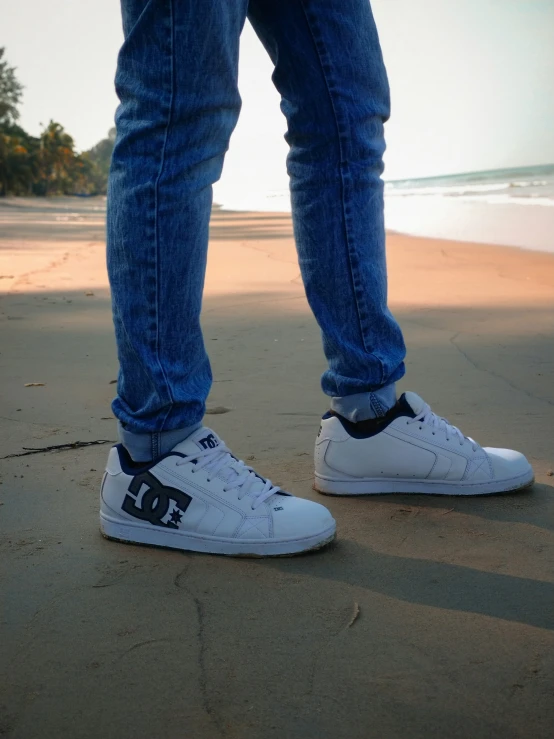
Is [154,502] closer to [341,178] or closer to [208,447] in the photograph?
[208,447]

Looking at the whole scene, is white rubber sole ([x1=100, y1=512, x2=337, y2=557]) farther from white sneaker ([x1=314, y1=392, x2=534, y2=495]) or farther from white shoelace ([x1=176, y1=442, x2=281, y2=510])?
white sneaker ([x1=314, y1=392, x2=534, y2=495])

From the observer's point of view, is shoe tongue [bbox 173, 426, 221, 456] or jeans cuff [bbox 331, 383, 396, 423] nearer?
shoe tongue [bbox 173, 426, 221, 456]

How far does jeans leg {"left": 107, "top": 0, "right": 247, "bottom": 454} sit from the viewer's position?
0.94 metres

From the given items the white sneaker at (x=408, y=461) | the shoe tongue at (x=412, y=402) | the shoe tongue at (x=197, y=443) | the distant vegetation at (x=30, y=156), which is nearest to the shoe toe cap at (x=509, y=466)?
the white sneaker at (x=408, y=461)

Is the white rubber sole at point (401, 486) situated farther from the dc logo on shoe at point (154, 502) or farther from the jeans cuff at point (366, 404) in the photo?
the dc logo on shoe at point (154, 502)

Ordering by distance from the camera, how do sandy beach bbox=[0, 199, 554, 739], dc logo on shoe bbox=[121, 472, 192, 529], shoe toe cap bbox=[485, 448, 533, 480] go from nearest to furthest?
sandy beach bbox=[0, 199, 554, 739], dc logo on shoe bbox=[121, 472, 192, 529], shoe toe cap bbox=[485, 448, 533, 480]

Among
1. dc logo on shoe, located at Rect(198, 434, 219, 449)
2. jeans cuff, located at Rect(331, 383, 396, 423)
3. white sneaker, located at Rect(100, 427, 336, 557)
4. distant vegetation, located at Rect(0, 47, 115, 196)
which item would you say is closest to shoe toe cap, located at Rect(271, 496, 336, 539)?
white sneaker, located at Rect(100, 427, 336, 557)

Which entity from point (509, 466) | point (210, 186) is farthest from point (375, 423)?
point (210, 186)

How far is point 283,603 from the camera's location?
0.87m

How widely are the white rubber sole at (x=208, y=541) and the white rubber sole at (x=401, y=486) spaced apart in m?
0.19

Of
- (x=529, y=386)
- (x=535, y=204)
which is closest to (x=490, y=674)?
(x=529, y=386)

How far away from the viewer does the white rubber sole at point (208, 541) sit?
39.3 inches

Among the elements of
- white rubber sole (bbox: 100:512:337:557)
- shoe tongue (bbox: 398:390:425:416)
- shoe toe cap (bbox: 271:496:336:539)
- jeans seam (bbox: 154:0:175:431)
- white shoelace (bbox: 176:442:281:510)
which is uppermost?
jeans seam (bbox: 154:0:175:431)

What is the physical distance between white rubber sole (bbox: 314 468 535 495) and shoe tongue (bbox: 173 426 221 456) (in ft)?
0.75
